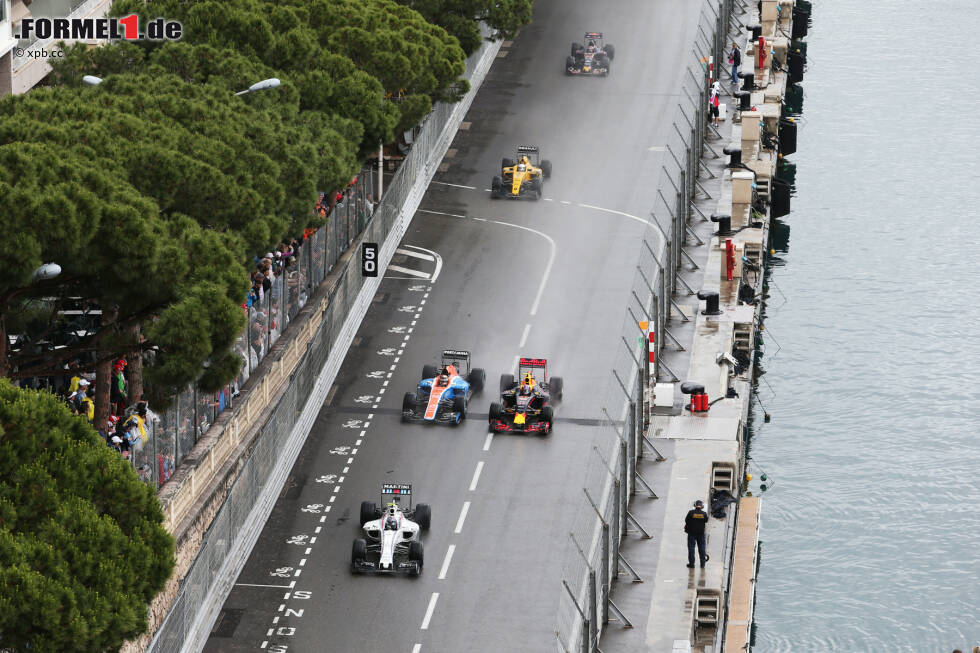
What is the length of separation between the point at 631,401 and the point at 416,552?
10643 millimetres

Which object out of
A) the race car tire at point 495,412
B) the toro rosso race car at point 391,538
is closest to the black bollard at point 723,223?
the race car tire at point 495,412

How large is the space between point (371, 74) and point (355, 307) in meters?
12.7

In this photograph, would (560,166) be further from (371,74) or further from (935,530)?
(935,530)

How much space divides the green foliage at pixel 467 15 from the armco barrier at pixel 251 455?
56.3ft

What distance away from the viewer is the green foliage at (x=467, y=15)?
338ft

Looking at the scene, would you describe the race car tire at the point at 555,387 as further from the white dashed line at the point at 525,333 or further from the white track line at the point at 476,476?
the white track line at the point at 476,476

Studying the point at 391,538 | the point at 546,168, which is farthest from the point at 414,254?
the point at 391,538

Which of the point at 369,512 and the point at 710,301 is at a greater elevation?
the point at 710,301

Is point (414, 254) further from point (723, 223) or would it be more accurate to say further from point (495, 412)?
point (495, 412)

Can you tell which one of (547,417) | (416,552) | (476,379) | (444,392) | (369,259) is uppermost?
(369,259)

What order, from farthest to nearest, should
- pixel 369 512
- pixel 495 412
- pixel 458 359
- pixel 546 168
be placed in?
pixel 546 168, pixel 458 359, pixel 495 412, pixel 369 512

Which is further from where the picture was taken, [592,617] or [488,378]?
[488,378]

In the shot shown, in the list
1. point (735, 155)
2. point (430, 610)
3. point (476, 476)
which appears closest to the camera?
point (430, 610)

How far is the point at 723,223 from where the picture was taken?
98500mm
